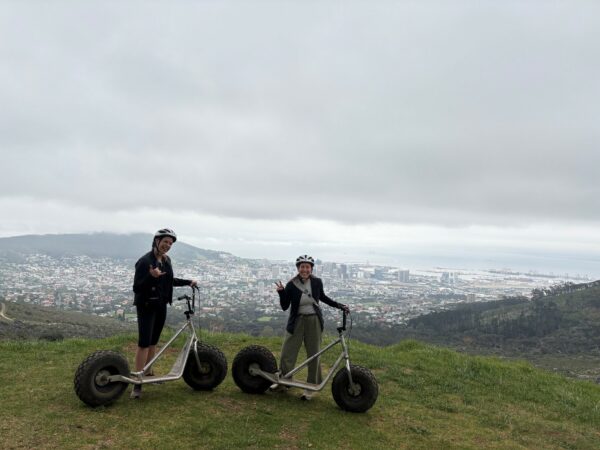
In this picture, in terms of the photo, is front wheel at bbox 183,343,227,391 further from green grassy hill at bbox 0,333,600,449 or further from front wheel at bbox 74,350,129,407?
front wheel at bbox 74,350,129,407

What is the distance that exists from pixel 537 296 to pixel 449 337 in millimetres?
58308

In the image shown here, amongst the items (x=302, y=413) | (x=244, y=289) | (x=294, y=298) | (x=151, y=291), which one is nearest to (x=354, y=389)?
(x=302, y=413)

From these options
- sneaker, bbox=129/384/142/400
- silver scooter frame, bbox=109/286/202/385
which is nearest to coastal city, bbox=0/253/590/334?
silver scooter frame, bbox=109/286/202/385

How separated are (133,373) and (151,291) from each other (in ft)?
4.36

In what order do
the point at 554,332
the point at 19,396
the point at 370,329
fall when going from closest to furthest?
the point at 19,396
the point at 370,329
the point at 554,332

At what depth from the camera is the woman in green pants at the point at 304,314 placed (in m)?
7.82

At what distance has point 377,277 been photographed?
139375 millimetres

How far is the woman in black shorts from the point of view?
7.04m

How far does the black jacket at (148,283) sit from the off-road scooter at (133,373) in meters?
0.43

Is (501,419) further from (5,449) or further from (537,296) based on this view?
(537,296)

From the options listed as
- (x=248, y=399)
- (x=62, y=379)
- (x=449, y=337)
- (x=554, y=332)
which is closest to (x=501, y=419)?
(x=248, y=399)

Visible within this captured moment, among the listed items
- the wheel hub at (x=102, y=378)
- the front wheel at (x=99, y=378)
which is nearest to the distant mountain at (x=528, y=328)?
the front wheel at (x=99, y=378)

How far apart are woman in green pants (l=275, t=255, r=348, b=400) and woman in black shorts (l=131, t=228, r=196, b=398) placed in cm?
188

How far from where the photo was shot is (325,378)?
25.2 ft
